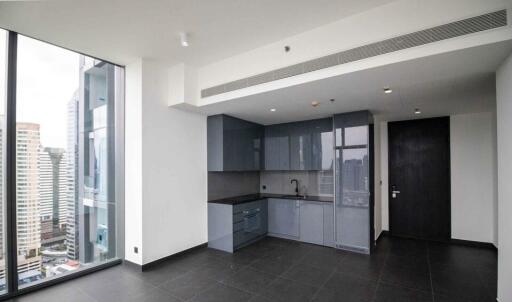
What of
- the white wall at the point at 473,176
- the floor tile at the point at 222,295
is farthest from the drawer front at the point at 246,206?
the white wall at the point at 473,176

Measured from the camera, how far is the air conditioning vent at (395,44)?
6.40ft

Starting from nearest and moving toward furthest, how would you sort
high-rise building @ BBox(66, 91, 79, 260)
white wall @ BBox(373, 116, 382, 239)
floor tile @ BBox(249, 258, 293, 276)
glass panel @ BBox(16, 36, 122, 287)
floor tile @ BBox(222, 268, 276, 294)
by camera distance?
glass panel @ BBox(16, 36, 122, 287) → floor tile @ BBox(222, 268, 276, 294) → high-rise building @ BBox(66, 91, 79, 260) → floor tile @ BBox(249, 258, 293, 276) → white wall @ BBox(373, 116, 382, 239)

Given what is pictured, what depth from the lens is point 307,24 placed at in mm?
2662

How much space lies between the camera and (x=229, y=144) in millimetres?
4578

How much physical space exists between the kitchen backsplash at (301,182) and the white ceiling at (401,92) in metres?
1.32

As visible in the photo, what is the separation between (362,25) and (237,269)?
11.2 ft

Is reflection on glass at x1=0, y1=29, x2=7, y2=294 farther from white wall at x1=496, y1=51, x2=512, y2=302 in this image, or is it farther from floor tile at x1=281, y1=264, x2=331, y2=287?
white wall at x1=496, y1=51, x2=512, y2=302

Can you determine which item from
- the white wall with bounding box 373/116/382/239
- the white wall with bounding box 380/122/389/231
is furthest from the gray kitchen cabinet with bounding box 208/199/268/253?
the white wall with bounding box 380/122/389/231

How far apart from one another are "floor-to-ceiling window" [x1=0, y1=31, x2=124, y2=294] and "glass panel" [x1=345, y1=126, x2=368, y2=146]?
381 cm

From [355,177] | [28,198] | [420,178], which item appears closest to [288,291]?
[355,177]

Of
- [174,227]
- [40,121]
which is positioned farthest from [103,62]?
[174,227]

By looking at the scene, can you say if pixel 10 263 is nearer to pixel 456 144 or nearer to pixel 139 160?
pixel 139 160

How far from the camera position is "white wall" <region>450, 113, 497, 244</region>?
4363 millimetres

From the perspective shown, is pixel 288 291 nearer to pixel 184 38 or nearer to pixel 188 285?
pixel 188 285
